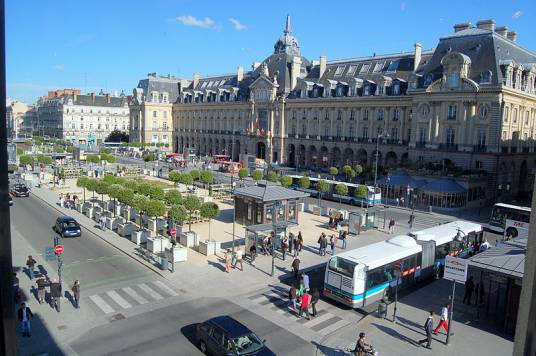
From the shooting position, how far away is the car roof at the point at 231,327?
15.8 m

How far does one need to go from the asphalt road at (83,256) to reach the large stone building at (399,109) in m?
40.5

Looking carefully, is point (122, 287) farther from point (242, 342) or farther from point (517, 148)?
point (517, 148)

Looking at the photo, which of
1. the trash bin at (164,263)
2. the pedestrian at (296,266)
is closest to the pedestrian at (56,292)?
the trash bin at (164,263)

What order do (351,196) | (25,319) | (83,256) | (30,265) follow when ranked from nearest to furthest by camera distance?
(25,319)
(30,265)
(83,256)
(351,196)

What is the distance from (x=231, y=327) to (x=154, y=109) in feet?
349

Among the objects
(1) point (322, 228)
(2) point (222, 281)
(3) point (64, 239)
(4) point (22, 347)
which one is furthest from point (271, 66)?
(4) point (22, 347)

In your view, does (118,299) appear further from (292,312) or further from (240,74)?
(240,74)

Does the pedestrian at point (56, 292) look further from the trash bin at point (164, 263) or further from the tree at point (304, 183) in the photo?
the tree at point (304, 183)

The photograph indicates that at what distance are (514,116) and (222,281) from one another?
48.9 meters

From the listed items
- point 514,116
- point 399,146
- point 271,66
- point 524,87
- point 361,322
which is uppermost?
point 271,66

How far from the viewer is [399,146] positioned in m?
68.2

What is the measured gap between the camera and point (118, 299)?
852 inches

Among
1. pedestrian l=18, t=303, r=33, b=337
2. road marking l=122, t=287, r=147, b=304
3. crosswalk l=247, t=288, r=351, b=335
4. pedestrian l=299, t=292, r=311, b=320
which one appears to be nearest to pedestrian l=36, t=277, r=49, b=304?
pedestrian l=18, t=303, r=33, b=337

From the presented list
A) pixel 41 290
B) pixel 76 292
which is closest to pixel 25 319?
pixel 76 292
